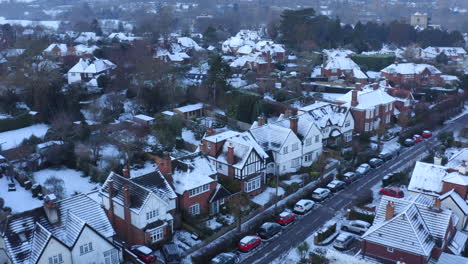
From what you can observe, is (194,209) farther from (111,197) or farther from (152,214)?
(111,197)

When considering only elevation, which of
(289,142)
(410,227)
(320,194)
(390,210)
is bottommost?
(320,194)

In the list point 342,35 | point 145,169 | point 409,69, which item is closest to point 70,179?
point 145,169

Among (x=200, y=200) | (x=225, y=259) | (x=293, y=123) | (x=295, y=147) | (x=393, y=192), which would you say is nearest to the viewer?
(x=225, y=259)

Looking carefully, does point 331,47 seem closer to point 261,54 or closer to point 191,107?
point 261,54

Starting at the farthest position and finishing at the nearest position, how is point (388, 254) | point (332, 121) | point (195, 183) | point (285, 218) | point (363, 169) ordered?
point (332, 121) < point (363, 169) < point (195, 183) < point (285, 218) < point (388, 254)

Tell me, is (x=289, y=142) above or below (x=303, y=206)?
above

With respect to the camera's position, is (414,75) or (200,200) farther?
(414,75)

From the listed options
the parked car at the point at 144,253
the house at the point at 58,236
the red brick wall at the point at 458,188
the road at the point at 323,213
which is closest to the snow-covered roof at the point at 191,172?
the parked car at the point at 144,253
